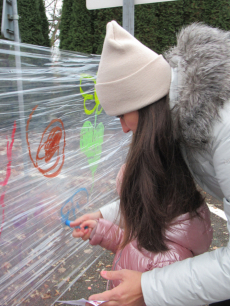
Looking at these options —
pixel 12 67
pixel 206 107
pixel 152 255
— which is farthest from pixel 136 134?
pixel 12 67

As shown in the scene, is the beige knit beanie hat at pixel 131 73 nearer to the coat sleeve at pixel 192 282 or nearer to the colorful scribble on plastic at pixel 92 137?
A: the coat sleeve at pixel 192 282

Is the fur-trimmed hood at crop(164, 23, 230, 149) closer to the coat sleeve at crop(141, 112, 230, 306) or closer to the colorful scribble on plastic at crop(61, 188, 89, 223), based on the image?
the coat sleeve at crop(141, 112, 230, 306)

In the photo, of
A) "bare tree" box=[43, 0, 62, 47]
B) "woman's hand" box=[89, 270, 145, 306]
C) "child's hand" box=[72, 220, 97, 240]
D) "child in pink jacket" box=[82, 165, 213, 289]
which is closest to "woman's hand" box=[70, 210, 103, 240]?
"child's hand" box=[72, 220, 97, 240]

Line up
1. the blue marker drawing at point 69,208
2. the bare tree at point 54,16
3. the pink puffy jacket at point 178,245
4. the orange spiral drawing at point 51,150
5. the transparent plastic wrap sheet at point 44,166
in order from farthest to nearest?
the bare tree at point 54,16 → the blue marker drawing at point 69,208 → the orange spiral drawing at point 51,150 → the transparent plastic wrap sheet at point 44,166 → the pink puffy jacket at point 178,245

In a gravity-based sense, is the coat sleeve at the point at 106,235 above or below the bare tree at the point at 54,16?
below

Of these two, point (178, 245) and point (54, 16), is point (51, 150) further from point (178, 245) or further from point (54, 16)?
point (54, 16)

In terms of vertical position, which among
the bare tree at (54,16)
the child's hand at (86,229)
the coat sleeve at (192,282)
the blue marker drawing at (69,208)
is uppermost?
the bare tree at (54,16)

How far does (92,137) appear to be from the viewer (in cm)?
213

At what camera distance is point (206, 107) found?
2.83 ft

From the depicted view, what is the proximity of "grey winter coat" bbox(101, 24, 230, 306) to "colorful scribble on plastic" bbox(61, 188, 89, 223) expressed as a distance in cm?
99

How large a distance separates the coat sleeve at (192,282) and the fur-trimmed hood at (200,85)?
0.83 feet

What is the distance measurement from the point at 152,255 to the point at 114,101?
663 millimetres

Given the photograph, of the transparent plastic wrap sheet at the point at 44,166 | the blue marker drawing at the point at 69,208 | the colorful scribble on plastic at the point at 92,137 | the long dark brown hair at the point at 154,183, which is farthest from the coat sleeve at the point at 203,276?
the colorful scribble on plastic at the point at 92,137

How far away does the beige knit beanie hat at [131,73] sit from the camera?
0.95 metres
